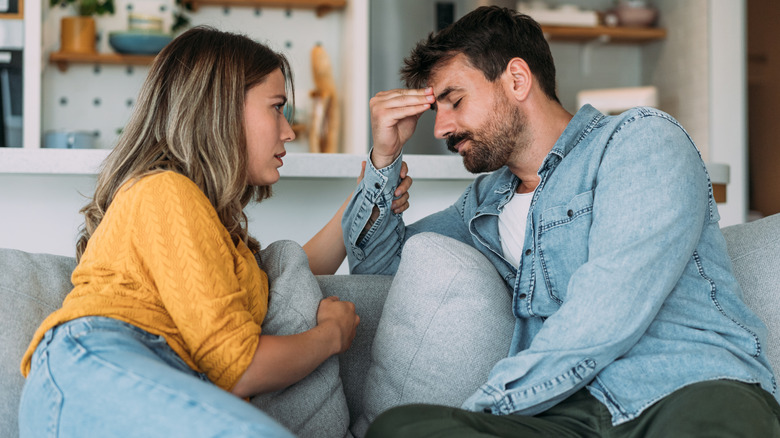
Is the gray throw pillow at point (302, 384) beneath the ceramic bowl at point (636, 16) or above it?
beneath

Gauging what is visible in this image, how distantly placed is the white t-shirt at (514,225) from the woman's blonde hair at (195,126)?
22.9 inches

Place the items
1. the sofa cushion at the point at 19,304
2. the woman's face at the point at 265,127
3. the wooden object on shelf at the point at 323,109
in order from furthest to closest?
the wooden object on shelf at the point at 323,109 → the woman's face at the point at 265,127 → the sofa cushion at the point at 19,304

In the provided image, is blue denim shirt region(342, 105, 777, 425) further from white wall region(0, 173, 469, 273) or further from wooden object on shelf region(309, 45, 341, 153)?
wooden object on shelf region(309, 45, 341, 153)

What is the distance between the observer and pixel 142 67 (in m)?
3.82

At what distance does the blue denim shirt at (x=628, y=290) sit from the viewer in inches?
47.5

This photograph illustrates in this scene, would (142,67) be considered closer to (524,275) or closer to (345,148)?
(345,148)

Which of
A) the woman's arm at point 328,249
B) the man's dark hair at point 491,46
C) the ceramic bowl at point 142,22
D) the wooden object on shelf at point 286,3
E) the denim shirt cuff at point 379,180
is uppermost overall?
the wooden object on shelf at point 286,3

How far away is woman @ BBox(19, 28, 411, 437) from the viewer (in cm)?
94

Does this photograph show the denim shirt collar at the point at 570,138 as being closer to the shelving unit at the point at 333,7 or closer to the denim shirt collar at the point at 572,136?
the denim shirt collar at the point at 572,136

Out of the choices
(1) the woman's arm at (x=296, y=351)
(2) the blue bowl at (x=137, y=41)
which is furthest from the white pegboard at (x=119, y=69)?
(1) the woman's arm at (x=296, y=351)

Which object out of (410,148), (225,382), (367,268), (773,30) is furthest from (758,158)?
(225,382)

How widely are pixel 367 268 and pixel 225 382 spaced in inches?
28.3

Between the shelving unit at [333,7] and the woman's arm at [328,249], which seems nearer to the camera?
the woman's arm at [328,249]

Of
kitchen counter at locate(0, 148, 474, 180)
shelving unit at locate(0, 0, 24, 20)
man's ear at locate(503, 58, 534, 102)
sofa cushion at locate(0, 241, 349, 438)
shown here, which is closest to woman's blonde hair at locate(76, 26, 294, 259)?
sofa cushion at locate(0, 241, 349, 438)
